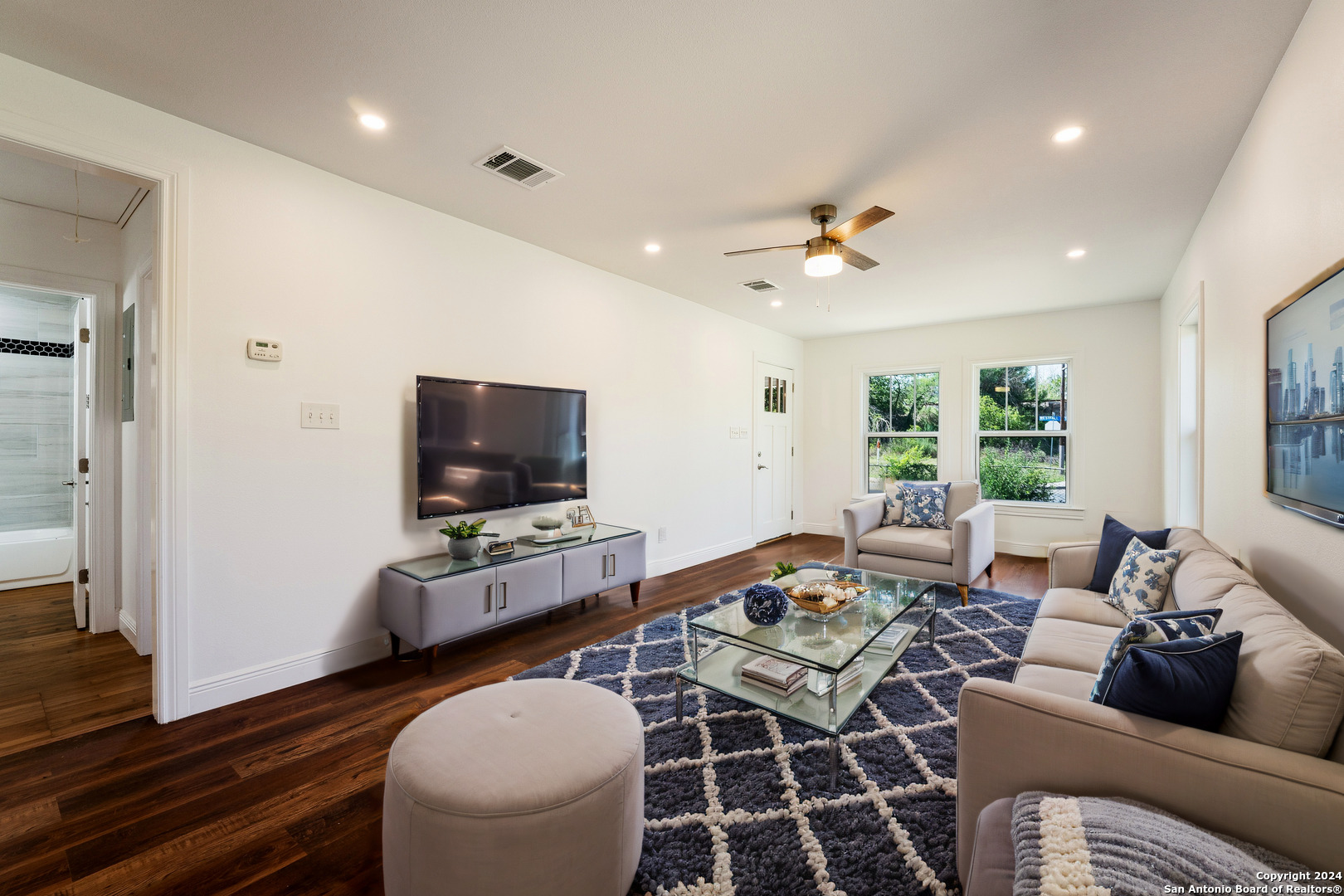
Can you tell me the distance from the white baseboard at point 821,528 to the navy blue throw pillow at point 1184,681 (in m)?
5.37

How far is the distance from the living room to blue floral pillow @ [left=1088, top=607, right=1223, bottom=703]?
0.67 feet

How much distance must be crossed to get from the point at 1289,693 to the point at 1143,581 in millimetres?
1459

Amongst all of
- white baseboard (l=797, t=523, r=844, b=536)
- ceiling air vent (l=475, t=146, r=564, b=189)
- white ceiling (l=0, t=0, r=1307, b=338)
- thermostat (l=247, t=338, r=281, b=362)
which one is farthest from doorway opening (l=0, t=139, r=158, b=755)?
white baseboard (l=797, t=523, r=844, b=536)

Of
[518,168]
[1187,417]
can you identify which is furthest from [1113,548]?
[518,168]

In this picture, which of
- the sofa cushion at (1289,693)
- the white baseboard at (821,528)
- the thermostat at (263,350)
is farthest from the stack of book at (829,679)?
the white baseboard at (821,528)

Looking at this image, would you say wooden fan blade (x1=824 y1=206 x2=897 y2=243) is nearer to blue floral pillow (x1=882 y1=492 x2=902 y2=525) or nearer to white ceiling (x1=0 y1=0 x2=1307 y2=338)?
white ceiling (x1=0 y1=0 x2=1307 y2=338)

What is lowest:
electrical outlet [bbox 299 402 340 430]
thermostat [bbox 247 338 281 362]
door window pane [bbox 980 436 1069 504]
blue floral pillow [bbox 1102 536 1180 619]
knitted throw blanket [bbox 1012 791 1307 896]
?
knitted throw blanket [bbox 1012 791 1307 896]

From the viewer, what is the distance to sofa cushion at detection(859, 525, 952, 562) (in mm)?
4039

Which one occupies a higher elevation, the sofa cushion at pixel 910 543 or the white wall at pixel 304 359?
the white wall at pixel 304 359

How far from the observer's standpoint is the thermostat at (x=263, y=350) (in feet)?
8.05

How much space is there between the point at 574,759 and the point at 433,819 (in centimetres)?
32

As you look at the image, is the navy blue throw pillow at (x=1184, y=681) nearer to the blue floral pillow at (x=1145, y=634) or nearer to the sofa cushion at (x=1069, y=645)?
the blue floral pillow at (x=1145, y=634)

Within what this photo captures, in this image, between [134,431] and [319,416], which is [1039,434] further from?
[134,431]

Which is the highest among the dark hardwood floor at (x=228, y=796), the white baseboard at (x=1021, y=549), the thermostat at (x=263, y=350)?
the thermostat at (x=263, y=350)
